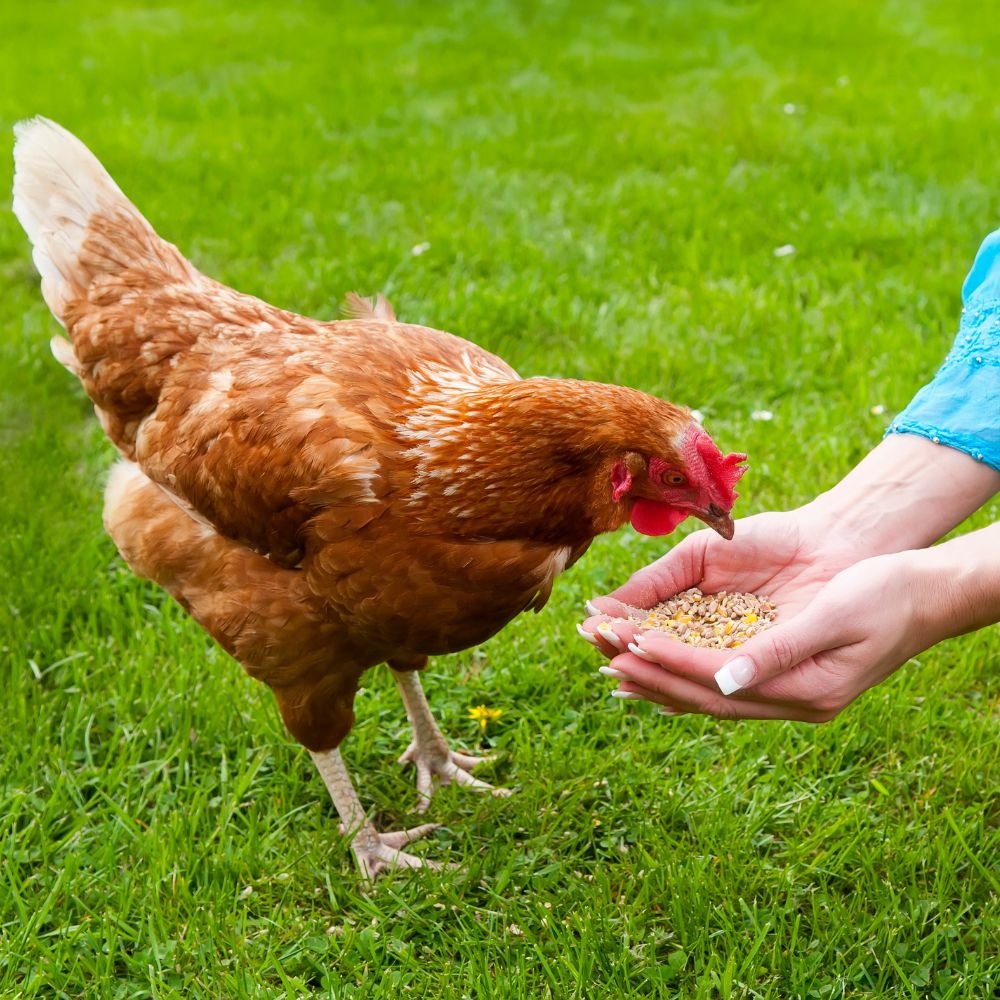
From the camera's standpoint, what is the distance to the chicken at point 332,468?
2.29 meters

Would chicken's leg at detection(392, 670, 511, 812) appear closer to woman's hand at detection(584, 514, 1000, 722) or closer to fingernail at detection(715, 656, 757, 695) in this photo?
woman's hand at detection(584, 514, 1000, 722)

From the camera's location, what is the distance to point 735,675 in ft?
6.57

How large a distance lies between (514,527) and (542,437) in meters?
0.21

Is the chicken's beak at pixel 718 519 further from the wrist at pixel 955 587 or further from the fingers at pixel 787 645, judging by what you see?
the wrist at pixel 955 587

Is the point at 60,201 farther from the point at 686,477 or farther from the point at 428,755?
the point at 686,477

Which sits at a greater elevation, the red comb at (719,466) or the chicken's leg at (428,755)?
the red comb at (719,466)

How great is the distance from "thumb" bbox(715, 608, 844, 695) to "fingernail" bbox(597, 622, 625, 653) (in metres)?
0.29

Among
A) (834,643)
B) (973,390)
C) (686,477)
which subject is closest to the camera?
(834,643)

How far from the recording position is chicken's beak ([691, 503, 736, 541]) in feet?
7.41

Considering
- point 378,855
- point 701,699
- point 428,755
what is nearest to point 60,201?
point 428,755

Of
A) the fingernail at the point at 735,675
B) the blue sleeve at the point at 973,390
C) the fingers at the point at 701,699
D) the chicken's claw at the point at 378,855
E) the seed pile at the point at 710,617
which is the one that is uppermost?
the blue sleeve at the point at 973,390

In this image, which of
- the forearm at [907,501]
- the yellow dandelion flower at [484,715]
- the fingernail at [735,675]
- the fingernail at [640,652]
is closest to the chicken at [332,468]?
the yellow dandelion flower at [484,715]

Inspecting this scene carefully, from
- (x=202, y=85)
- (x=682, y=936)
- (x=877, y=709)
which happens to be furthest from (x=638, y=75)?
(x=682, y=936)

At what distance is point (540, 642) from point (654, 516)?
1197mm
